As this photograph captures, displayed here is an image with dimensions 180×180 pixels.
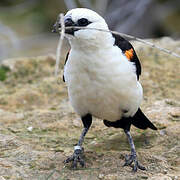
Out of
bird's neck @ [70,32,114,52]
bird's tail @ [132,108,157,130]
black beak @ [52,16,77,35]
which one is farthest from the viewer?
bird's tail @ [132,108,157,130]

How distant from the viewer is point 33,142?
6.03m

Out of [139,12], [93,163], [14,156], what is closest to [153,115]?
[93,163]

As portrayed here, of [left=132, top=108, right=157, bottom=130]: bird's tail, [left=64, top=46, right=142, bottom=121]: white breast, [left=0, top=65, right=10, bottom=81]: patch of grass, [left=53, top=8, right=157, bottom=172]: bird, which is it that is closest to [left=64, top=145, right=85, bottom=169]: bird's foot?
[left=53, top=8, right=157, bottom=172]: bird

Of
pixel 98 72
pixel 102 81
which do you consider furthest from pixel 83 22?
pixel 102 81

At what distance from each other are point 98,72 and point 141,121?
1347mm

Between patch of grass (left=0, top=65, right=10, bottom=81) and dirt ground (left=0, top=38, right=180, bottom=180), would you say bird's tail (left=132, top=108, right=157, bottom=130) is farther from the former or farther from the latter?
patch of grass (left=0, top=65, right=10, bottom=81)

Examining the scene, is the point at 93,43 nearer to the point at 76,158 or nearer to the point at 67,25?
the point at 67,25

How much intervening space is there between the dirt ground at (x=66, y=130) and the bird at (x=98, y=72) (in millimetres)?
235

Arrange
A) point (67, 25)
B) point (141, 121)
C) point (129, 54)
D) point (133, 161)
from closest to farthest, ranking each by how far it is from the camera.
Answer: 1. point (67, 25)
2. point (133, 161)
3. point (129, 54)
4. point (141, 121)

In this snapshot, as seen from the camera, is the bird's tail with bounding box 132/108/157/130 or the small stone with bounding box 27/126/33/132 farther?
the small stone with bounding box 27/126/33/132

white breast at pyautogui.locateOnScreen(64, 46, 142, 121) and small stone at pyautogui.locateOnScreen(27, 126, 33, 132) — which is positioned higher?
white breast at pyautogui.locateOnScreen(64, 46, 142, 121)

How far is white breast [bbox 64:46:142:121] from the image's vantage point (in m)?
5.05

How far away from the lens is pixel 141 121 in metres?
6.09

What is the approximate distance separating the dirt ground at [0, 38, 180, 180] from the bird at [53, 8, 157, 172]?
0.23m
